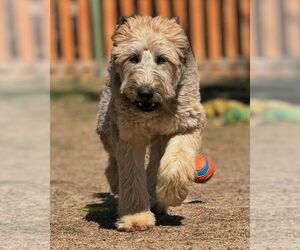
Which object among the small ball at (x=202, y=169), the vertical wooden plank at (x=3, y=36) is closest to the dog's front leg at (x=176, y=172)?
the small ball at (x=202, y=169)

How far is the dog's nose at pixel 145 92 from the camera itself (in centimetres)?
549

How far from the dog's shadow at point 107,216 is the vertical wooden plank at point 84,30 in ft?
30.6

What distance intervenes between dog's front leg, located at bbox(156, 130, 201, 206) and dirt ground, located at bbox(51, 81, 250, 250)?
24cm

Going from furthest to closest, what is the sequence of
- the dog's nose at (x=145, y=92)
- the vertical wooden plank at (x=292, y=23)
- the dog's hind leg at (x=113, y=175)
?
1. the vertical wooden plank at (x=292, y=23)
2. the dog's hind leg at (x=113, y=175)
3. the dog's nose at (x=145, y=92)

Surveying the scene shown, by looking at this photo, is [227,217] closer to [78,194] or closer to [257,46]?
[78,194]

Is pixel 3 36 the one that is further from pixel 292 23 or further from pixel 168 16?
pixel 292 23

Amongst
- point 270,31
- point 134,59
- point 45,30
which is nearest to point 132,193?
point 134,59

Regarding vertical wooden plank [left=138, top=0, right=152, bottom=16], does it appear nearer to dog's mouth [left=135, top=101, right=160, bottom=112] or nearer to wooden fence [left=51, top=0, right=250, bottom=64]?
wooden fence [left=51, top=0, right=250, bottom=64]

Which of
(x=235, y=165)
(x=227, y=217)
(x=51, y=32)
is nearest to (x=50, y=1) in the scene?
(x=51, y=32)

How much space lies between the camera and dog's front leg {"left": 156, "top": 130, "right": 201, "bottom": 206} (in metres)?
5.73

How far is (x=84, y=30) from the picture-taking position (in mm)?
16406

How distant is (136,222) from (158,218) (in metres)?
0.47

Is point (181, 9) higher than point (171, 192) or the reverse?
higher

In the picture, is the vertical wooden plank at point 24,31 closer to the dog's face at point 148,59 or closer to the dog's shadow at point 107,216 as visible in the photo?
the dog's shadow at point 107,216
